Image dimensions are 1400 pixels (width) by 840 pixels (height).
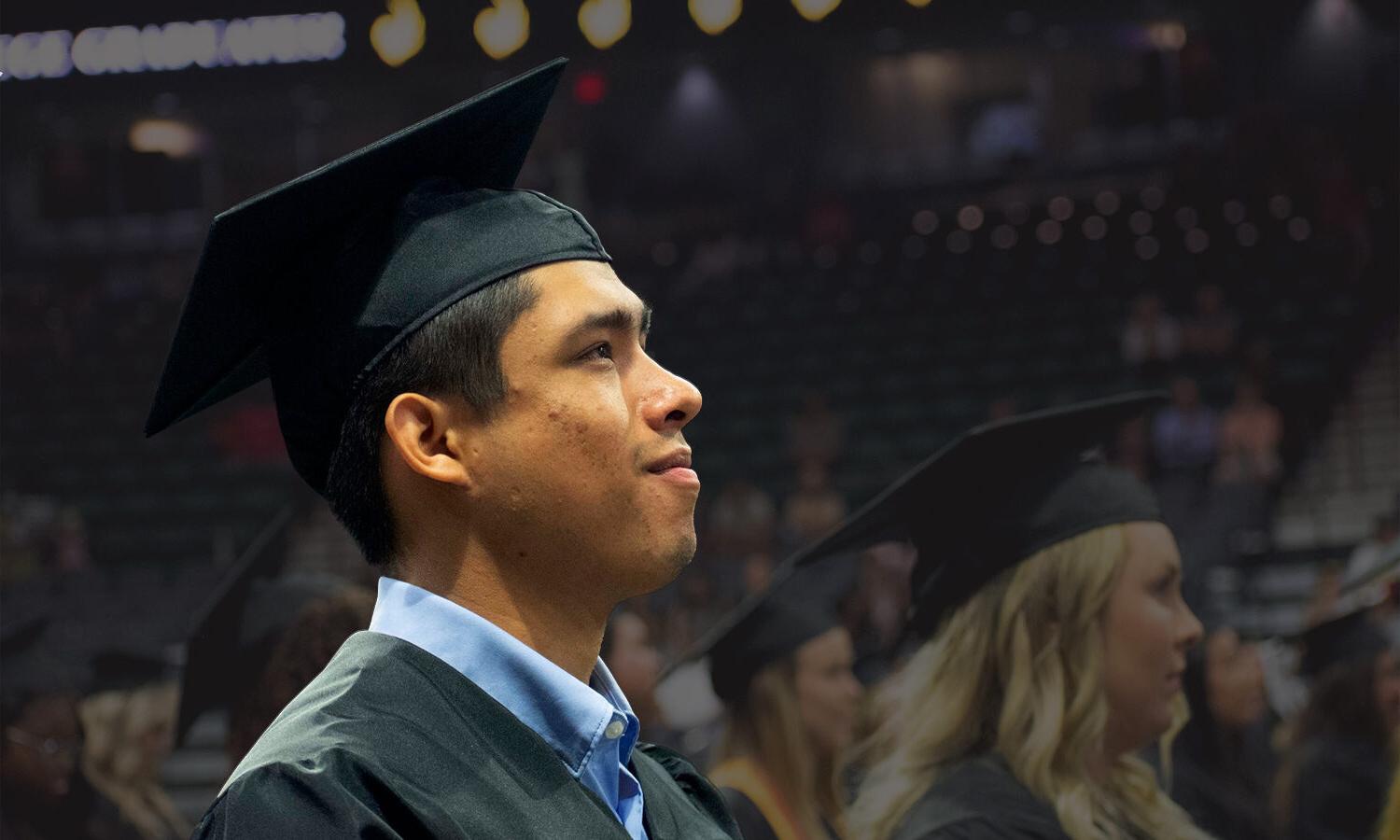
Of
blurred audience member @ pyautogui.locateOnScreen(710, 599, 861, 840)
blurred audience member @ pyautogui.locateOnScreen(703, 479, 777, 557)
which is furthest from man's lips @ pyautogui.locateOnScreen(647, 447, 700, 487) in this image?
blurred audience member @ pyautogui.locateOnScreen(703, 479, 777, 557)

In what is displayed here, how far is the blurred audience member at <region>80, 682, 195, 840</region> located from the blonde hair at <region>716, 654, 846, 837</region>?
179 cm

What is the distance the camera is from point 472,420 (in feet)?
3.61

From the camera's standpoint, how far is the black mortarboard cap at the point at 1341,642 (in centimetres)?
354

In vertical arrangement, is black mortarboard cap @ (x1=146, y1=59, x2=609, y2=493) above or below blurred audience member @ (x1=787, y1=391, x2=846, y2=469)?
above

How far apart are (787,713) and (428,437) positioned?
2.10 meters

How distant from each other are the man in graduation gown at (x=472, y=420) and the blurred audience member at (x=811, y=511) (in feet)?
15.8

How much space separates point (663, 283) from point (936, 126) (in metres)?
4.07

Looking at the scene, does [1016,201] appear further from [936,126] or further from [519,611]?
[519,611]

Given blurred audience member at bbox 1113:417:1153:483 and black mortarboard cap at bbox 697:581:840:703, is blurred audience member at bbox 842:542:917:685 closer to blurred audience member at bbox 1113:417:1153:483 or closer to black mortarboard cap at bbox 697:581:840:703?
black mortarboard cap at bbox 697:581:840:703

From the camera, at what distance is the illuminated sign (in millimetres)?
5707

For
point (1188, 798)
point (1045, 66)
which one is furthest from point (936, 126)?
point (1188, 798)

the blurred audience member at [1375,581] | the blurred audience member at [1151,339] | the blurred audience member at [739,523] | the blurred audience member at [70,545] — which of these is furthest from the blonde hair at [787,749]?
the blurred audience member at [70,545]

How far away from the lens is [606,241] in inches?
400

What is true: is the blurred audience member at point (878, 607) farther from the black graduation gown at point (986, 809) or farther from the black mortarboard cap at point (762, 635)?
the black graduation gown at point (986, 809)
